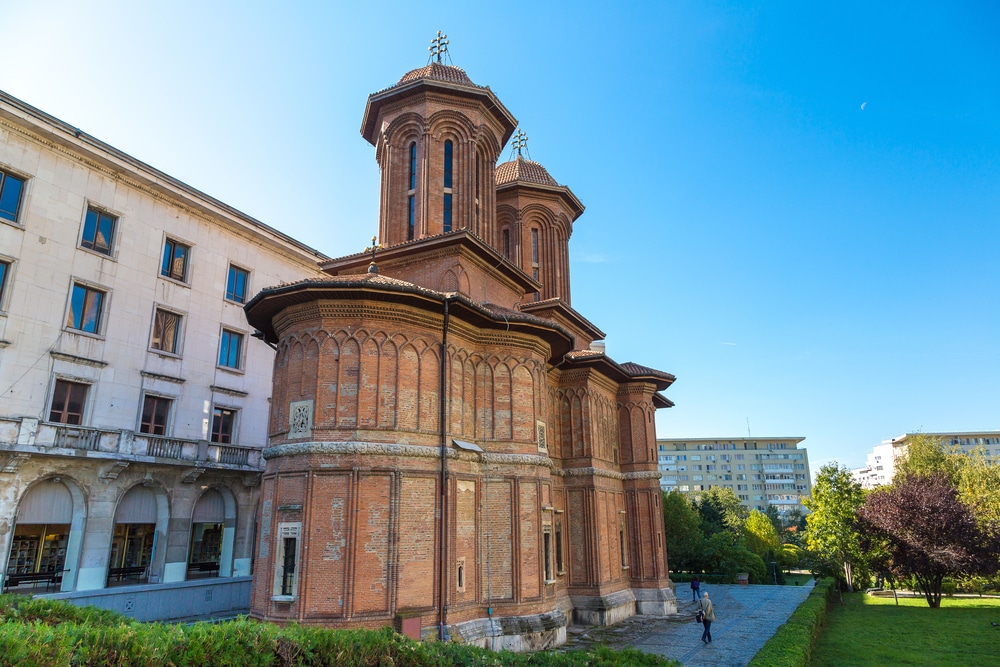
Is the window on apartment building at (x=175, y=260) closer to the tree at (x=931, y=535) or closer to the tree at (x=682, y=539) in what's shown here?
the tree at (x=682, y=539)

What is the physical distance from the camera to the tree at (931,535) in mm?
24828

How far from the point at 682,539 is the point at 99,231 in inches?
1295

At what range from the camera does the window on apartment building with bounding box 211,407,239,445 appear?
77.5 feet

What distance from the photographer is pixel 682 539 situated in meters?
36.3

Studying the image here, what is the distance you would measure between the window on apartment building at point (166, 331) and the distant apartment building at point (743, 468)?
249 feet

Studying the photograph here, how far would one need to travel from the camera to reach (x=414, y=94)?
70.2ft

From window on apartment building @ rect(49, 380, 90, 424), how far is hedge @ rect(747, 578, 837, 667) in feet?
65.7

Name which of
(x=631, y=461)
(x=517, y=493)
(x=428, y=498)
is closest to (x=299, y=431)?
(x=428, y=498)

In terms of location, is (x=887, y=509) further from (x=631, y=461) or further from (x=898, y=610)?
(x=631, y=461)

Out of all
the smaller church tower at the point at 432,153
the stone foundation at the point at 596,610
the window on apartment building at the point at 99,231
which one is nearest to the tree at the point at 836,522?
the stone foundation at the point at 596,610

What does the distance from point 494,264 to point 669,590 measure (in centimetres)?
1424

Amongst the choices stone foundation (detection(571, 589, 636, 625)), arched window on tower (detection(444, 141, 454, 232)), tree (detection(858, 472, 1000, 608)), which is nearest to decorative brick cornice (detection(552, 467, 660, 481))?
stone foundation (detection(571, 589, 636, 625))

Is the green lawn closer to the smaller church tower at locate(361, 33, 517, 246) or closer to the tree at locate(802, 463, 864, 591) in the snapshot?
the tree at locate(802, 463, 864, 591)

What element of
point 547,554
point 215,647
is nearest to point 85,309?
point 547,554
